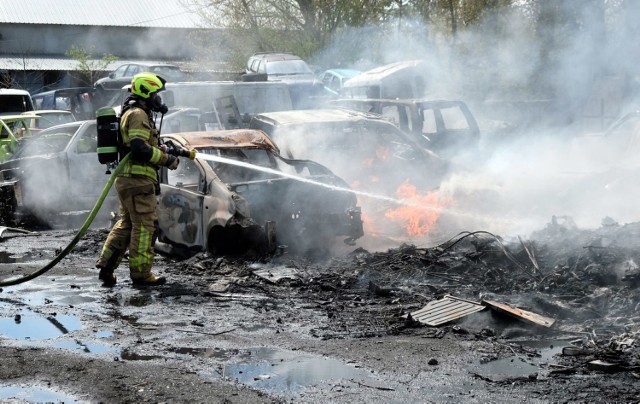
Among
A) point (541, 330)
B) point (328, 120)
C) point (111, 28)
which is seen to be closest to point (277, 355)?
point (541, 330)

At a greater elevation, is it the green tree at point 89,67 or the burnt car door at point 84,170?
the green tree at point 89,67

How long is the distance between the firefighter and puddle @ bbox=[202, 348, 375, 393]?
255 cm

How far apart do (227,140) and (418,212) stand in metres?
2.75

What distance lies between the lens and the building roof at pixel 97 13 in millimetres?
42344

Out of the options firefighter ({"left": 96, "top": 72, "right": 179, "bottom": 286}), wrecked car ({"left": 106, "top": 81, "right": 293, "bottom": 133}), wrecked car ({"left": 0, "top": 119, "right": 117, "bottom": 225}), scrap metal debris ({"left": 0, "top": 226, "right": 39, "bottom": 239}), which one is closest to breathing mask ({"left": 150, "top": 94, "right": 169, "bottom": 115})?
firefighter ({"left": 96, "top": 72, "right": 179, "bottom": 286})

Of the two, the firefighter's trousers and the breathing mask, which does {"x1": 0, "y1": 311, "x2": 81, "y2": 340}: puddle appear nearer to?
the firefighter's trousers

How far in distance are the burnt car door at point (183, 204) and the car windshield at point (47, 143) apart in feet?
15.7

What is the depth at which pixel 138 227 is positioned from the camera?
26.3ft

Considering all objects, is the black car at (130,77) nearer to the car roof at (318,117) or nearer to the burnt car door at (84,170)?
the burnt car door at (84,170)

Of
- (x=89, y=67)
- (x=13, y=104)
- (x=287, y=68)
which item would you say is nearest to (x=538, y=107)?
(x=287, y=68)

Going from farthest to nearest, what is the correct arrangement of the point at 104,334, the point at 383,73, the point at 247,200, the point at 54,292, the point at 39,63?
the point at 39,63
the point at 383,73
the point at 247,200
the point at 54,292
the point at 104,334

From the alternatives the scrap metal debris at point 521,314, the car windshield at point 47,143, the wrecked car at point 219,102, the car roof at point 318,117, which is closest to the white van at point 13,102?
the wrecked car at point 219,102

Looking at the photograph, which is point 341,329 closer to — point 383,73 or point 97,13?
point 383,73

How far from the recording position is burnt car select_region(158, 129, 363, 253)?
877 centimetres
